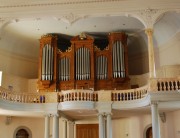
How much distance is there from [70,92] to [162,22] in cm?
620

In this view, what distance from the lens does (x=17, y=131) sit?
20453mm

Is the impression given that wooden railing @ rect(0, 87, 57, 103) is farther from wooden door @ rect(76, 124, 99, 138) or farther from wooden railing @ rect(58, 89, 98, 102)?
wooden door @ rect(76, 124, 99, 138)

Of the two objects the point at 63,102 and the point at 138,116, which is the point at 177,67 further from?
the point at 63,102

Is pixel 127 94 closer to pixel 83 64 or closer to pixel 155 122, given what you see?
pixel 155 122

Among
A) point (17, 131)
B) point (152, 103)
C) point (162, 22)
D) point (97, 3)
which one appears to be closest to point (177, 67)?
point (162, 22)

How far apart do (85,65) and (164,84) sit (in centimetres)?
531

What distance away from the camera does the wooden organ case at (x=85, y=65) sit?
18602 mm

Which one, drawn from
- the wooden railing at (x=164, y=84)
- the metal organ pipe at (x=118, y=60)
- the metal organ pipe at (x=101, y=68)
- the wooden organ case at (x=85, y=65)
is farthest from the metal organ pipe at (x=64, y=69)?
the wooden railing at (x=164, y=84)

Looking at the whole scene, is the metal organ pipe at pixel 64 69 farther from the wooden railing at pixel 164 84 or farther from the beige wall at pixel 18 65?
the wooden railing at pixel 164 84

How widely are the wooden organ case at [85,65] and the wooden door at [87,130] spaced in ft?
11.0

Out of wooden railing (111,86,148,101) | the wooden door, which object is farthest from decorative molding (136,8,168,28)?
the wooden door

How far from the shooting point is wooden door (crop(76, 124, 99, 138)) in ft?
68.2

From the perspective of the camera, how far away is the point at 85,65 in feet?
61.8

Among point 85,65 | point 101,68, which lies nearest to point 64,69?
point 85,65
